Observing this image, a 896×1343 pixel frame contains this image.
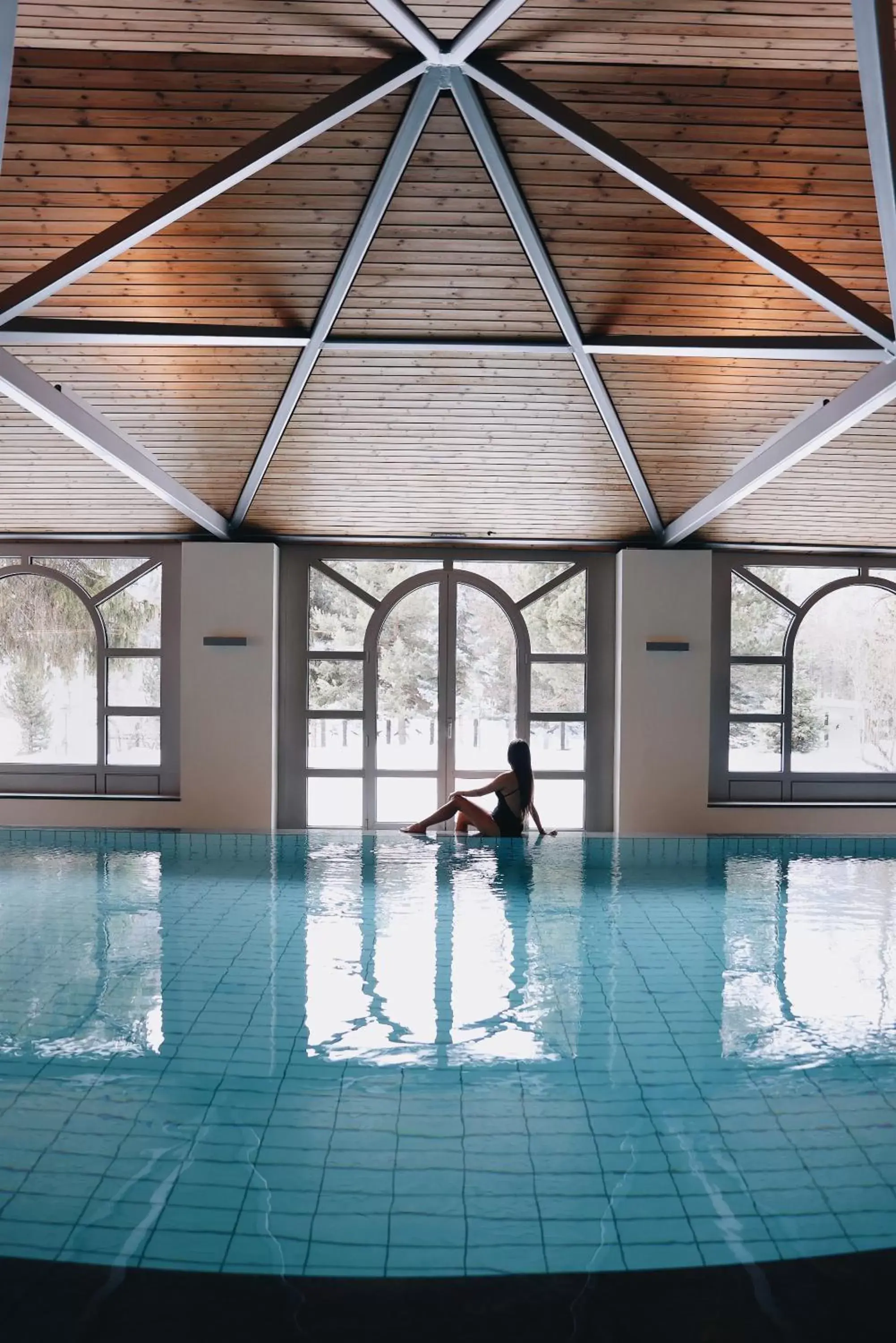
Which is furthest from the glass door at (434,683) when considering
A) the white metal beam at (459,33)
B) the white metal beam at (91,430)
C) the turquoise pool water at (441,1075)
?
the white metal beam at (459,33)

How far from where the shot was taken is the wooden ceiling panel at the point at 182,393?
761 centimetres

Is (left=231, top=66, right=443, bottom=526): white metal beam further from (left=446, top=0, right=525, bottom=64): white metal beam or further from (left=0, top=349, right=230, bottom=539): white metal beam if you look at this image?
(left=0, top=349, right=230, bottom=539): white metal beam

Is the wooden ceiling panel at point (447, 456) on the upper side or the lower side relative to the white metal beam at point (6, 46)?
lower

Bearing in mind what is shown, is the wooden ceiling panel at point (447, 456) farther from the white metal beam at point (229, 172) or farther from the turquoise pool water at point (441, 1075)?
the turquoise pool water at point (441, 1075)

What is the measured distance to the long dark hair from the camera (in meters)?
9.05

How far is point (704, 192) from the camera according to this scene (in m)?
6.14

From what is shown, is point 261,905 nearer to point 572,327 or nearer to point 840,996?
point 840,996

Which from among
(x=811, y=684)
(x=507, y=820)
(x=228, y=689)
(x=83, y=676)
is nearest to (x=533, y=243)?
(x=507, y=820)

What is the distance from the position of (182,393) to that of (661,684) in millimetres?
5566

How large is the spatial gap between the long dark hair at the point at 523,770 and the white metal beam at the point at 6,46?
606 centimetres

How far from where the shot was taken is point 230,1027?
4859 mm

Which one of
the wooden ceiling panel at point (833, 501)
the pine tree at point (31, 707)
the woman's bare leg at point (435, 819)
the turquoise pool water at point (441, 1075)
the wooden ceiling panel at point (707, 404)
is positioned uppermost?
the wooden ceiling panel at point (707, 404)

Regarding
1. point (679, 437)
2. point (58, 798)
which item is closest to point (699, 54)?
point (679, 437)

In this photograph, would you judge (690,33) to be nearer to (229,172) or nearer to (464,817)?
(229,172)
